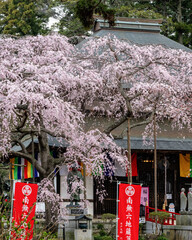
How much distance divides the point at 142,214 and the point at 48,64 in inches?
250

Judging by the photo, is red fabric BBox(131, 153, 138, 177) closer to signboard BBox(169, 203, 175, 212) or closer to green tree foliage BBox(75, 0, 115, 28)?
signboard BBox(169, 203, 175, 212)

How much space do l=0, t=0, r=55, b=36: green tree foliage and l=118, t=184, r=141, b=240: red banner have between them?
2034 cm

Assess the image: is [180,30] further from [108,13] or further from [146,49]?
[108,13]

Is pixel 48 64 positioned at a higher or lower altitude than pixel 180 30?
lower

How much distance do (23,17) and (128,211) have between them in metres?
21.7

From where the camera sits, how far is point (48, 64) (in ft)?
50.8

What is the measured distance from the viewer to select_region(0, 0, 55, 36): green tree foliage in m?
32.1

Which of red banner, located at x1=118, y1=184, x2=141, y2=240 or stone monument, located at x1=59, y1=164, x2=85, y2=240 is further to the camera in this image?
stone monument, located at x1=59, y1=164, x2=85, y2=240

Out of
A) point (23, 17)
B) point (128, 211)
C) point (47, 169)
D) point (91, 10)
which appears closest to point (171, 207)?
point (47, 169)

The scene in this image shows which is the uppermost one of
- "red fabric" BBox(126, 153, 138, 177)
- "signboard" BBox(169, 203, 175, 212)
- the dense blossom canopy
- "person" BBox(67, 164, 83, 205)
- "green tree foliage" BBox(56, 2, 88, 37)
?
"green tree foliage" BBox(56, 2, 88, 37)

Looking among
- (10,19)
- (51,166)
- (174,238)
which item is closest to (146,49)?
(51,166)

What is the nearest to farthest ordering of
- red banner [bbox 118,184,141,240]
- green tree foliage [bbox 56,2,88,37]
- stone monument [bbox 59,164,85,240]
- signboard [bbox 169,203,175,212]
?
red banner [bbox 118,184,141,240], stone monument [bbox 59,164,85,240], signboard [bbox 169,203,175,212], green tree foliage [bbox 56,2,88,37]

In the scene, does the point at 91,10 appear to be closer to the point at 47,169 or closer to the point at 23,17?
the point at 47,169

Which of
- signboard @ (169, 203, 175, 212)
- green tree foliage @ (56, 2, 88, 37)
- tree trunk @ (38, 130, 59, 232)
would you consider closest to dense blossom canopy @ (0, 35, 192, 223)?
tree trunk @ (38, 130, 59, 232)
